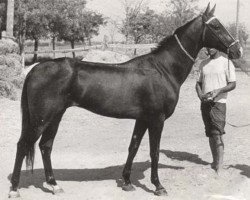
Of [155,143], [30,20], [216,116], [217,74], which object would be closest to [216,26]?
[217,74]

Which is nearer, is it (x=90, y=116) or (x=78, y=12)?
(x=90, y=116)

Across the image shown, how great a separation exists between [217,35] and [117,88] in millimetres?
1553

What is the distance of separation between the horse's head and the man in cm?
43

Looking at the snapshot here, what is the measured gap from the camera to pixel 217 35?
18.6ft

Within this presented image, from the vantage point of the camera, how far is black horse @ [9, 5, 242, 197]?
532 cm

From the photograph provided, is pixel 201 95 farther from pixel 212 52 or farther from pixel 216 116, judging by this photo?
pixel 212 52

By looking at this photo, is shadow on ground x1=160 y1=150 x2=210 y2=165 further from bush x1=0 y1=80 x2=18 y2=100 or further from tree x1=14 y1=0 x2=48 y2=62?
tree x1=14 y1=0 x2=48 y2=62

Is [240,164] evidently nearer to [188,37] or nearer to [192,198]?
[192,198]

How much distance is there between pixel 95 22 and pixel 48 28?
Answer: 36.7ft

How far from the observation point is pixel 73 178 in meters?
6.28

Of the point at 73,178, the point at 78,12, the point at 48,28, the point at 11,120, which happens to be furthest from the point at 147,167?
the point at 78,12

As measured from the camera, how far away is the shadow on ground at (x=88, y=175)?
6055mm

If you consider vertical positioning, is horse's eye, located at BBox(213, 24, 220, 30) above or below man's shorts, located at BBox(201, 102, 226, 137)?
above

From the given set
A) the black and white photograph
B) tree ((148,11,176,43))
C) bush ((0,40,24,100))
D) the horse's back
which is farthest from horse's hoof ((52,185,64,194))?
tree ((148,11,176,43))
